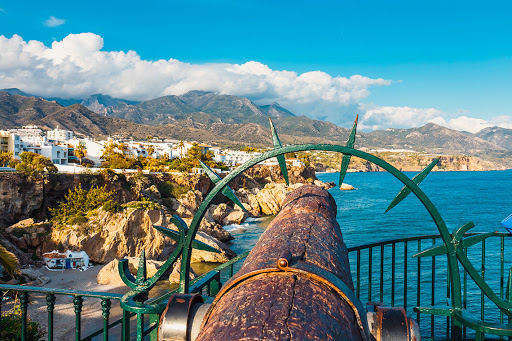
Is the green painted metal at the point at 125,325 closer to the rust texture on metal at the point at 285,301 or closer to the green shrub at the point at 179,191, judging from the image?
the rust texture on metal at the point at 285,301

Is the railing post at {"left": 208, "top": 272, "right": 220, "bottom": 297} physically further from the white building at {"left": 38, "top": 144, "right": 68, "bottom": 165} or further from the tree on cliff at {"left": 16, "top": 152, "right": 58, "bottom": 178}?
the white building at {"left": 38, "top": 144, "right": 68, "bottom": 165}

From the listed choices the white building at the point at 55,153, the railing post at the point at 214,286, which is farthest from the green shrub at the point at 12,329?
the white building at the point at 55,153

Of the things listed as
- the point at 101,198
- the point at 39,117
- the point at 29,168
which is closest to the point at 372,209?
the point at 101,198

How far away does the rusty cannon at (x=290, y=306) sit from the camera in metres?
1.42

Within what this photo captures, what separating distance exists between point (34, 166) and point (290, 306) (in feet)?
124

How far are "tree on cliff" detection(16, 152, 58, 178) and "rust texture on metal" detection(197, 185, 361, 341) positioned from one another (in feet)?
103

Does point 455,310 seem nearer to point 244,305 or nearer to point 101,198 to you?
point 244,305

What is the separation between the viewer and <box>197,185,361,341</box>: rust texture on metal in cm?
140

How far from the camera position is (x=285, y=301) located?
1533 mm

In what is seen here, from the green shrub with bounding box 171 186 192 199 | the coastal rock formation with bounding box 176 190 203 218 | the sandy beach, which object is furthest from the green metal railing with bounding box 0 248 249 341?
the green shrub with bounding box 171 186 192 199

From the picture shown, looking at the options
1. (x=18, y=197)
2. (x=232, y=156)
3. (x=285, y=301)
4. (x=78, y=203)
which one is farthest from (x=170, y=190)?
(x=232, y=156)

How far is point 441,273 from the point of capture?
22.9 metres

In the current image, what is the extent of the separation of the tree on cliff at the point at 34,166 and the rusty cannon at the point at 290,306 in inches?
1223

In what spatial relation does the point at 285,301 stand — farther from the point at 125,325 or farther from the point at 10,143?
the point at 10,143
